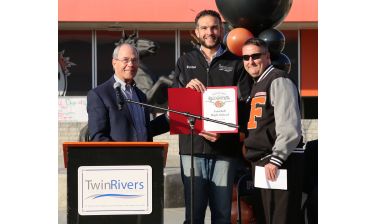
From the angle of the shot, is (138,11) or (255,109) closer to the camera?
(255,109)

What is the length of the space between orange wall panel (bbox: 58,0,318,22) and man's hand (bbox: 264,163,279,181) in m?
15.2

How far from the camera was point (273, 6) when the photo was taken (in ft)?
23.5

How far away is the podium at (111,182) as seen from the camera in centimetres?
575

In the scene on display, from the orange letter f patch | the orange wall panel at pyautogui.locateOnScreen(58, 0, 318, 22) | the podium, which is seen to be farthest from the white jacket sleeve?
the orange wall panel at pyautogui.locateOnScreen(58, 0, 318, 22)

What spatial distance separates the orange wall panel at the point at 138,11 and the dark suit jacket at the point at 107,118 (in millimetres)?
14879


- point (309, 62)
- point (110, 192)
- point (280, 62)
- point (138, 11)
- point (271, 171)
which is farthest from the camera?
point (309, 62)

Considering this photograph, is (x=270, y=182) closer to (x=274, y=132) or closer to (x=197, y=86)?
(x=274, y=132)

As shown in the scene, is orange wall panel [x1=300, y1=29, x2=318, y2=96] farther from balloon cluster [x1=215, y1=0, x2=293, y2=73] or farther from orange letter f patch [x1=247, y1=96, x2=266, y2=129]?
Answer: orange letter f patch [x1=247, y1=96, x2=266, y2=129]

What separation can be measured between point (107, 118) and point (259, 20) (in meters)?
1.76

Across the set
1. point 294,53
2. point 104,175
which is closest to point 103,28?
point 294,53

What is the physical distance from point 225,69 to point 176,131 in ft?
2.05

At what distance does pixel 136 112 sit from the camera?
6418 millimetres

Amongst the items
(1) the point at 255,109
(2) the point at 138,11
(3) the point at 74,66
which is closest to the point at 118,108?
(1) the point at 255,109
